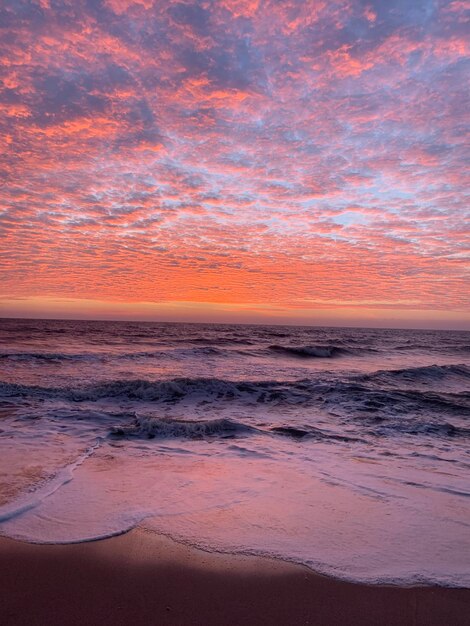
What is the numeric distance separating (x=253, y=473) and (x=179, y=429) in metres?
2.82

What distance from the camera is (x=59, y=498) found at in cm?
454

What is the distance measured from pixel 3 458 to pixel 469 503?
6096mm

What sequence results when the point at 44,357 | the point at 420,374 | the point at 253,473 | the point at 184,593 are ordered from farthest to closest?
the point at 44,357
the point at 420,374
the point at 253,473
the point at 184,593

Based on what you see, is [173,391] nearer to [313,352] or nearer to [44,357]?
[44,357]

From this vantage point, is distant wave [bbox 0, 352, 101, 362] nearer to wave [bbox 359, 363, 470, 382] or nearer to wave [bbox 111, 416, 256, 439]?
wave [bbox 111, 416, 256, 439]

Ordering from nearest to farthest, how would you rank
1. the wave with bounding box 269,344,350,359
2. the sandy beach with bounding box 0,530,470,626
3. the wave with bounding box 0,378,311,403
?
the sandy beach with bounding box 0,530,470,626 → the wave with bounding box 0,378,311,403 → the wave with bounding box 269,344,350,359

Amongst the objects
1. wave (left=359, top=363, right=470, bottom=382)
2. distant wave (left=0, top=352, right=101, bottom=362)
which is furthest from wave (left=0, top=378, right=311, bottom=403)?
distant wave (left=0, top=352, right=101, bottom=362)

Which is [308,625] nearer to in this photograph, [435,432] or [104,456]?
[104,456]

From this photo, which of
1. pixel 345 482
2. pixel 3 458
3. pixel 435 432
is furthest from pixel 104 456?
pixel 435 432

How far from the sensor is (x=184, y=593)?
2.93 meters

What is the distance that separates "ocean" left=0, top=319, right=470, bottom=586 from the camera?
3723mm

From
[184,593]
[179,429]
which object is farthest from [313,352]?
[184,593]

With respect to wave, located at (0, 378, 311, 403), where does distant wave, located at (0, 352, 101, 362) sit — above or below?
above

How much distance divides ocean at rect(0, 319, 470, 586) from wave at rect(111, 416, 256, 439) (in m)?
0.04
